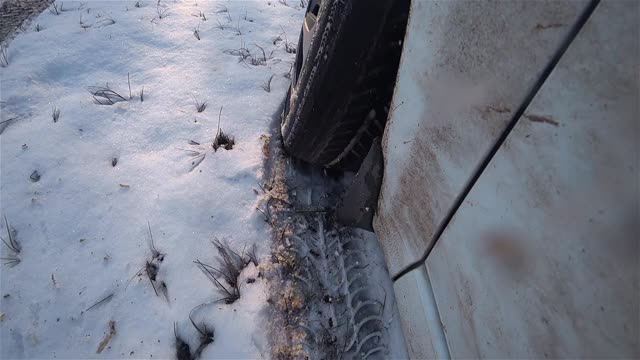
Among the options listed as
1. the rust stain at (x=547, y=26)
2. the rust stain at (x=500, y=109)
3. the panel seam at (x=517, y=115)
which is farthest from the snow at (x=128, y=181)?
the rust stain at (x=547, y=26)

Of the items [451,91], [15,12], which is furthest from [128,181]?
[15,12]

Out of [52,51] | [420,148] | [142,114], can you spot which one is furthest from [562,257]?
[52,51]

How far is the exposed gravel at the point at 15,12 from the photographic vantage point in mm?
2676

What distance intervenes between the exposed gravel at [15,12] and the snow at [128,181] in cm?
12

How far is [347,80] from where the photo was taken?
1430mm

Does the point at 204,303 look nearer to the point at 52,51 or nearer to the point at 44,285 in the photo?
the point at 44,285

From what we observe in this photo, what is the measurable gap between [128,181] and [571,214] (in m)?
1.75

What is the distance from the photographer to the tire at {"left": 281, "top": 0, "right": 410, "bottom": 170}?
4.26 ft

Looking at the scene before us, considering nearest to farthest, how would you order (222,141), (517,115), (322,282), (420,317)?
(517,115) < (420,317) < (322,282) < (222,141)

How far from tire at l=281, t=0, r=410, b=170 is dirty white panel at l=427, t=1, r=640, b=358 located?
0.69m

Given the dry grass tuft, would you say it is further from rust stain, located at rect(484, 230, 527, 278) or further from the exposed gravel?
the exposed gravel

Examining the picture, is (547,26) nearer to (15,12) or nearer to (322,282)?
(322,282)

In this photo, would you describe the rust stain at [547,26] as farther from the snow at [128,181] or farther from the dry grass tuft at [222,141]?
the dry grass tuft at [222,141]

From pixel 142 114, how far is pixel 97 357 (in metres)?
1.23
